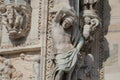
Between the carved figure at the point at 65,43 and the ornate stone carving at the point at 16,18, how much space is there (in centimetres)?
67

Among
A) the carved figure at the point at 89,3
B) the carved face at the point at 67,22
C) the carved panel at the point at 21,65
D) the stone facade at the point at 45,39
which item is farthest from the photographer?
the carved figure at the point at 89,3

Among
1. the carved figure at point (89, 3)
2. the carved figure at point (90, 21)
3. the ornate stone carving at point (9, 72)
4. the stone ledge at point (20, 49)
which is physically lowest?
the ornate stone carving at point (9, 72)

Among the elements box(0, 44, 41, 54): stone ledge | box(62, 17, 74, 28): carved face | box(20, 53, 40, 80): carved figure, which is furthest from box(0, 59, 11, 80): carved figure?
box(62, 17, 74, 28): carved face

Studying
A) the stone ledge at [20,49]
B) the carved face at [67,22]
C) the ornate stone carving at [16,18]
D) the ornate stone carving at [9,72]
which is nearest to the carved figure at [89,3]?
the carved face at [67,22]

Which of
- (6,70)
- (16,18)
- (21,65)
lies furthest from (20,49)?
(16,18)

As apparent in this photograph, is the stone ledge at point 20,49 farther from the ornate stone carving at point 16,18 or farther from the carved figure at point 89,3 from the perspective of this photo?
the carved figure at point 89,3

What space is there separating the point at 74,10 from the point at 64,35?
1.63 ft

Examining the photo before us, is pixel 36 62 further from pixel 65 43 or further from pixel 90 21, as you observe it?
pixel 90 21

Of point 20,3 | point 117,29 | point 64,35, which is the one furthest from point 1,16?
point 117,29

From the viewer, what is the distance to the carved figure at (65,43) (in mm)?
8898

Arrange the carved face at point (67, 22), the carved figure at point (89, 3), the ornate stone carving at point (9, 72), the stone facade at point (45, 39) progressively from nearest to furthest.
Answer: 1. the carved face at point (67, 22)
2. the stone facade at point (45, 39)
3. the ornate stone carving at point (9, 72)
4. the carved figure at point (89, 3)

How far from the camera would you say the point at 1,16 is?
9938mm

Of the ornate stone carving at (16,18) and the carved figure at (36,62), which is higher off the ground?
the ornate stone carving at (16,18)

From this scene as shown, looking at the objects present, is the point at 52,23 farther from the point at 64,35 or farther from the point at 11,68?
the point at 11,68
